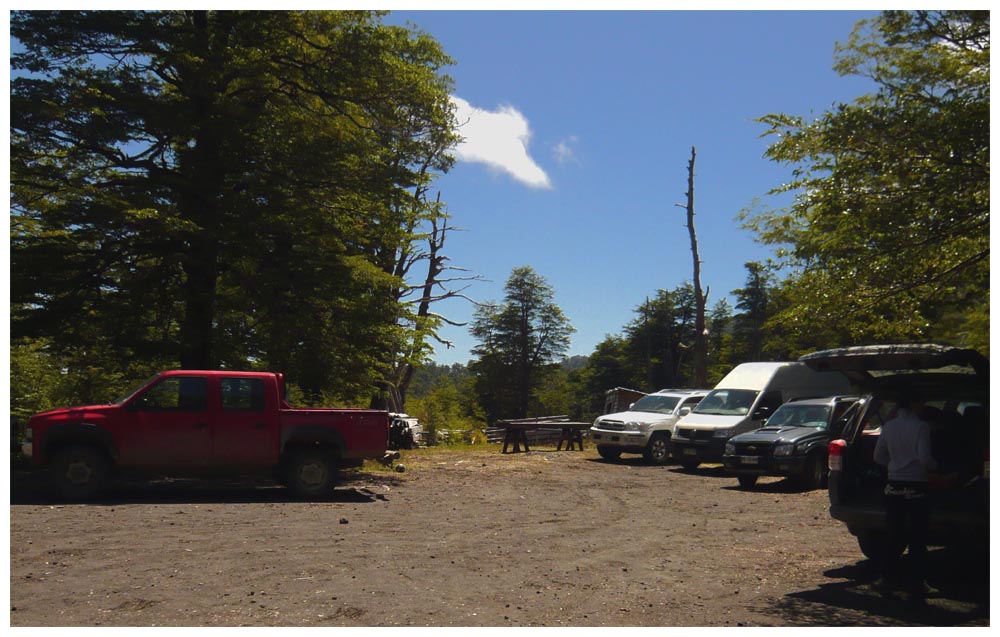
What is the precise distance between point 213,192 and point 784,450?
40.0 feet

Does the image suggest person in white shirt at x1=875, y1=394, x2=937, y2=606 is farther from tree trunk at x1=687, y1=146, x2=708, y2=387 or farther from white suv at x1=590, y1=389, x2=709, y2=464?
tree trunk at x1=687, y1=146, x2=708, y2=387

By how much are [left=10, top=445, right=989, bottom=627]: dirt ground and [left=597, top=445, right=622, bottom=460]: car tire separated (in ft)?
24.5

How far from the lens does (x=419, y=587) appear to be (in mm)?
7711

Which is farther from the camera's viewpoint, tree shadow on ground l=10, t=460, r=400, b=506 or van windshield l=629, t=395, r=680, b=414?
van windshield l=629, t=395, r=680, b=414

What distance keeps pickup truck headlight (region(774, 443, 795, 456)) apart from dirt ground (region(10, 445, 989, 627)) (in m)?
1.33

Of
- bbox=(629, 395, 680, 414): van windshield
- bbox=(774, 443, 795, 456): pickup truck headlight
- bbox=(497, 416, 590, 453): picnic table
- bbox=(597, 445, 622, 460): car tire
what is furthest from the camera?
bbox=(497, 416, 590, 453): picnic table

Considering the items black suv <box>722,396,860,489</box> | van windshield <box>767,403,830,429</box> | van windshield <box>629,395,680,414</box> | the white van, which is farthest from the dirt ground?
van windshield <box>629,395,680,414</box>

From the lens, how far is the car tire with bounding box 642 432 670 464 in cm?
2225

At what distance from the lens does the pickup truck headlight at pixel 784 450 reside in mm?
16438

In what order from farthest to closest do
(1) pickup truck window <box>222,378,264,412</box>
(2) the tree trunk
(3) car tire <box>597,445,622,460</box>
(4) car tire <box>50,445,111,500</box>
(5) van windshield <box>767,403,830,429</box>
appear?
(2) the tree trunk, (3) car tire <box>597,445,622,460</box>, (5) van windshield <box>767,403,830,429</box>, (1) pickup truck window <box>222,378,264,412</box>, (4) car tire <box>50,445,111,500</box>

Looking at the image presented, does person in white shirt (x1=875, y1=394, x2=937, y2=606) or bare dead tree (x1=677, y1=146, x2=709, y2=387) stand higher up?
bare dead tree (x1=677, y1=146, x2=709, y2=387)

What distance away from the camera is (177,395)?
13.7m

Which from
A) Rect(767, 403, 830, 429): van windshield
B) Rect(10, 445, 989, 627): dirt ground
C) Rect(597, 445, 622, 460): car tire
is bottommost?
Rect(10, 445, 989, 627): dirt ground

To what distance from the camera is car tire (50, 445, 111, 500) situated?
13.1 metres
